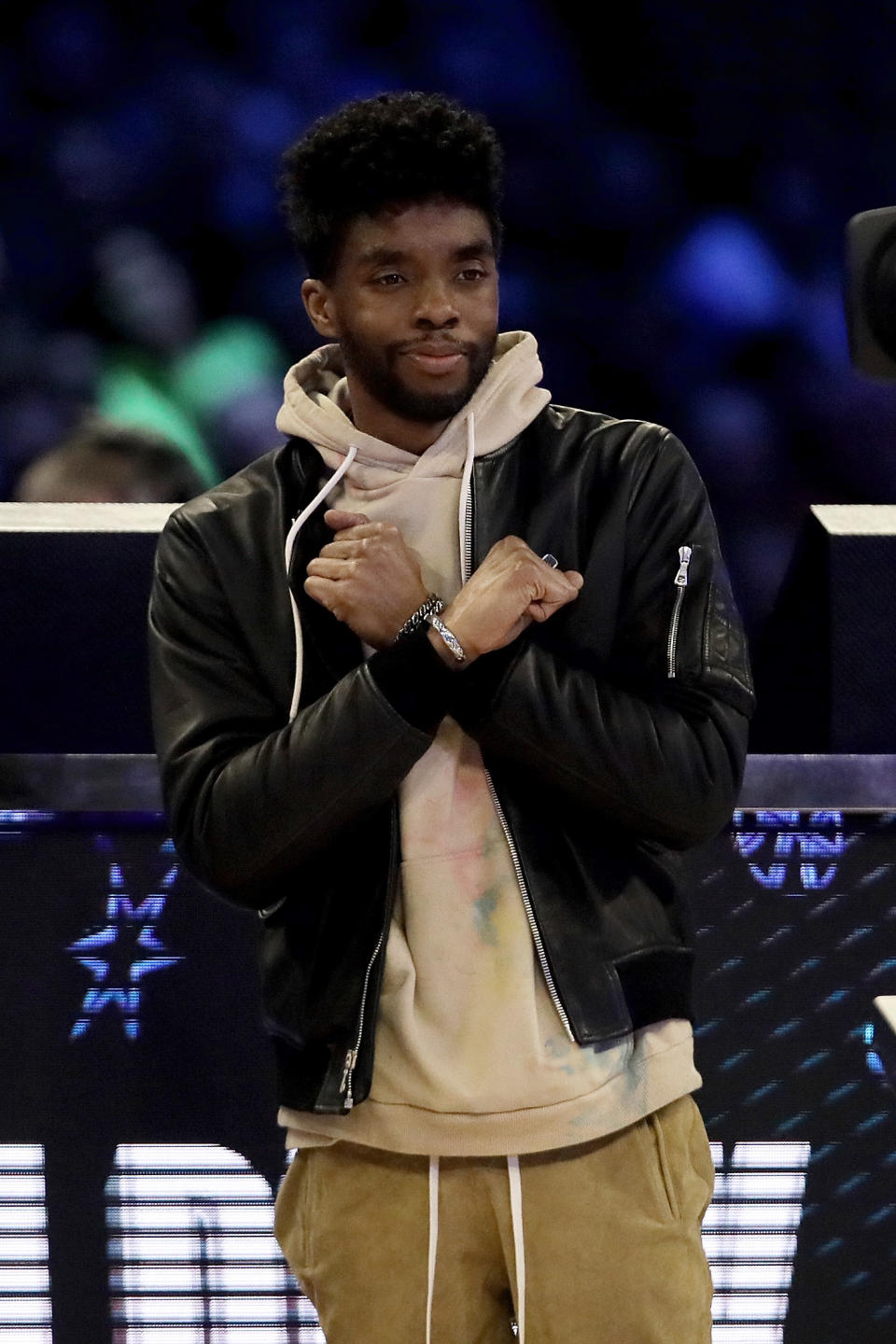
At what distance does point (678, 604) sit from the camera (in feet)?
4.79

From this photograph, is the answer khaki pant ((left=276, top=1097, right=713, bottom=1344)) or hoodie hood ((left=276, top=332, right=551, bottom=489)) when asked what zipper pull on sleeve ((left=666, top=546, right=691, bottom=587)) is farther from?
khaki pant ((left=276, top=1097, right=713, bottom=1344))

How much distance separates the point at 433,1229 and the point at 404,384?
0.70 m

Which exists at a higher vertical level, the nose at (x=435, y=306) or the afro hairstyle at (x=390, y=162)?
the afro hairstyle at (x=390, y=162)

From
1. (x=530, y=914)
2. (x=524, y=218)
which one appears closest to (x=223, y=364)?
(x=524, y=218)

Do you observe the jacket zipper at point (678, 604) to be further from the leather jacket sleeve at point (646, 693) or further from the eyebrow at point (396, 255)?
the eyebrow at point (396, 255)

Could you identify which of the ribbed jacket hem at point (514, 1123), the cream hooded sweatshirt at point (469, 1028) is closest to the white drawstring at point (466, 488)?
the cream hooded sweatshirt at point (469, 1028)

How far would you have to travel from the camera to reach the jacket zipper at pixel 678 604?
4.76 feet

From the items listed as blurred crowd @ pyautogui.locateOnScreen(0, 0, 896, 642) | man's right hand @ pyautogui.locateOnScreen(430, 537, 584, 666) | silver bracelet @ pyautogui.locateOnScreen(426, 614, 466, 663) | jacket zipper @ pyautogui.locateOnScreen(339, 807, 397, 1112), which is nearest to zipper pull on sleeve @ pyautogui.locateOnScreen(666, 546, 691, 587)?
man's right hand @ pyautogui.locateOnScreen(430, 537, 584, 666)

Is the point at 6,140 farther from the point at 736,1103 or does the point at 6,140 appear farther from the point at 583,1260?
the point at 583,1260

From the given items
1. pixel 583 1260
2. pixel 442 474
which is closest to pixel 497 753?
pixel 442 474

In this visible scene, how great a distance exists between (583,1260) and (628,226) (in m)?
1.65

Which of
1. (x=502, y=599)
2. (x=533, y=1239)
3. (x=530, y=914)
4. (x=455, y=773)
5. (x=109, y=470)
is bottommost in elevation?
(x=533, y=1239)

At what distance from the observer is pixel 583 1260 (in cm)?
144

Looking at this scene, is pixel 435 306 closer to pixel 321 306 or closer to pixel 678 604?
pixel 321 306
